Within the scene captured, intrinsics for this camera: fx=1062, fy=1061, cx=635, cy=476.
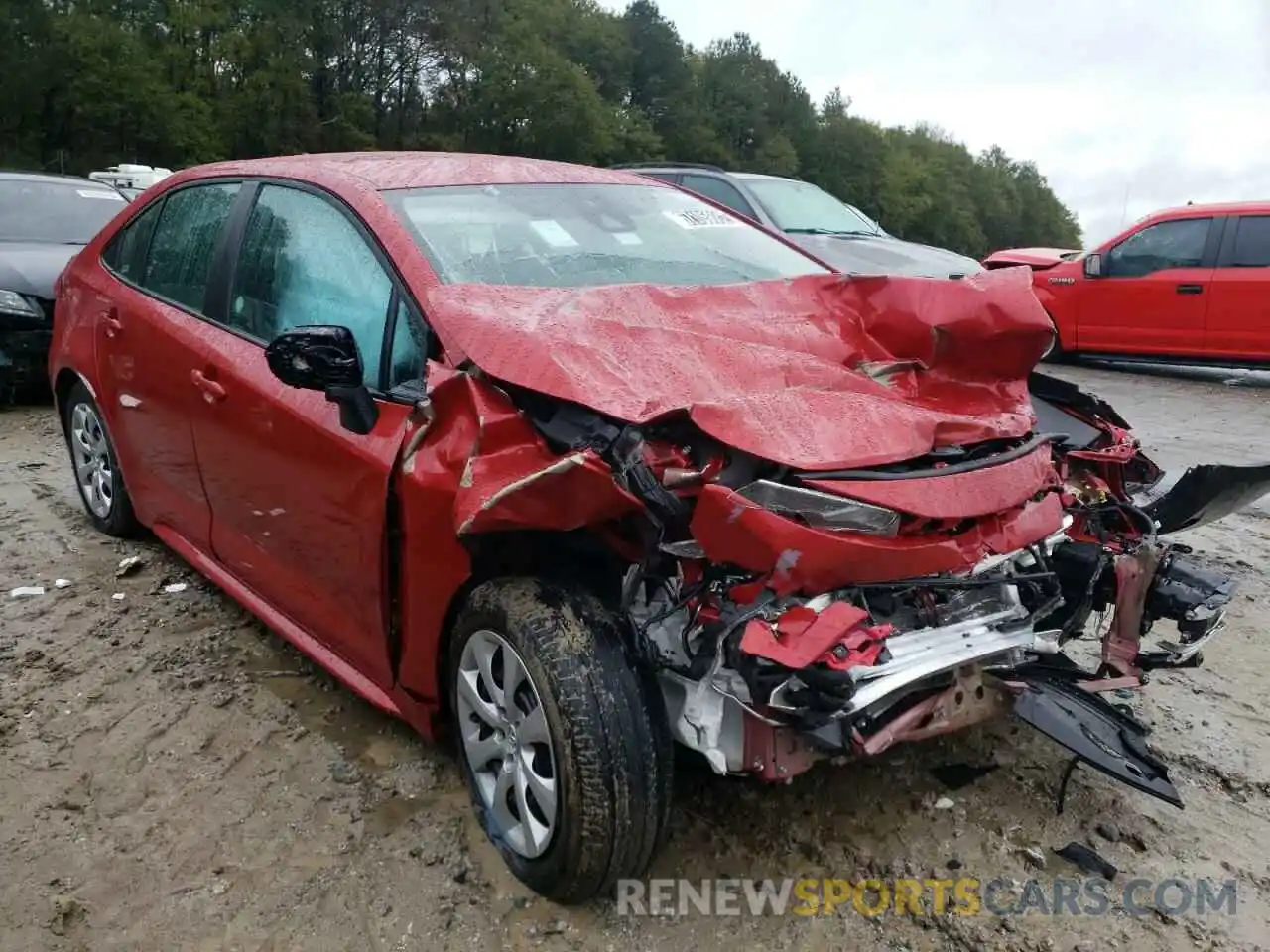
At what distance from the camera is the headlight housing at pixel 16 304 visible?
7.00m

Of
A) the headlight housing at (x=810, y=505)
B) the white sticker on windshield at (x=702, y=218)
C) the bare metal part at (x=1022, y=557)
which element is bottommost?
the bare metal part at (x=1022, y=557)

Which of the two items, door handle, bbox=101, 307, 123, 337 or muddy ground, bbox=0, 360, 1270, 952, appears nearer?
muddy ground, bbox=0, 360, 1270, 952

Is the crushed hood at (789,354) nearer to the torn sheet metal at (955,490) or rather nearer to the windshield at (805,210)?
the torn sheet metal at (955,490)

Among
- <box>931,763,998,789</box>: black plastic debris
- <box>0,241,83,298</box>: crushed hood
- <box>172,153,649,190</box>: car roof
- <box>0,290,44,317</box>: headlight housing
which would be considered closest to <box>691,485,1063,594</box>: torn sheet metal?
<box>931,763,998,789</box>: black plastic debris

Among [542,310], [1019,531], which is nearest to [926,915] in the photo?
[1019,531]

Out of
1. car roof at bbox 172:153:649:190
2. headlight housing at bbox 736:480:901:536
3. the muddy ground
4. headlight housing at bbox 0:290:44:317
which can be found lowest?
the muddy ground

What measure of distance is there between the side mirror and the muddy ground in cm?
110

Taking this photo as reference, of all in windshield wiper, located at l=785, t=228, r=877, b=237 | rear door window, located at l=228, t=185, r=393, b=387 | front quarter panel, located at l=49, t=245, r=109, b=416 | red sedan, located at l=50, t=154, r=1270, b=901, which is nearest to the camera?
red sedan, located at l=50, t=154, r=1270, b=901

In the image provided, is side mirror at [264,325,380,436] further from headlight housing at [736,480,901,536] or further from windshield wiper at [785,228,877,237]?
windshield wiper at [785,228,877,237]

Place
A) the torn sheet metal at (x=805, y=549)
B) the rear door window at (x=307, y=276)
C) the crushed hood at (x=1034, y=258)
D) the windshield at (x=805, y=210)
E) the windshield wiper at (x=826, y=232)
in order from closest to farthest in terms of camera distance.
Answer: the torn sheet metal at (x=805, y=549)
the rear door window at (x=307, y=276)
the windshield wiper at (x=826, y=232)
the windshield at (x=805, y=210)
the crushed hood at (x=1034, y=258)

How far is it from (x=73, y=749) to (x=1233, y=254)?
9943 millimetres

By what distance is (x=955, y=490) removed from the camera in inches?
88.2

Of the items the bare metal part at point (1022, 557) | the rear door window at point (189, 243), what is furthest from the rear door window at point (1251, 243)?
the rear door window at point (189, 243)

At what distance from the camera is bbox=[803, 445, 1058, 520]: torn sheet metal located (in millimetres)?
2131
